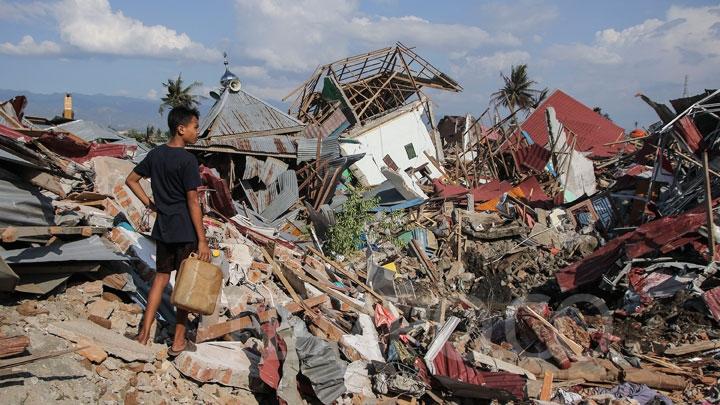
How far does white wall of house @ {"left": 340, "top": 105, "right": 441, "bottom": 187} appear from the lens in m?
18.2

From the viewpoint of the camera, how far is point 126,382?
12.8 ft

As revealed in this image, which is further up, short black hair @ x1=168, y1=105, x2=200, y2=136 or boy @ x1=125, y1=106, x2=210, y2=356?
short black hair @ x1=168, y1=105, x2=200, y2=136

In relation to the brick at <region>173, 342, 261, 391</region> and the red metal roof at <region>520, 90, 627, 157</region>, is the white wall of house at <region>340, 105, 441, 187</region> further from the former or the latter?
the brick at <region>173, 342, 261, 391</region>

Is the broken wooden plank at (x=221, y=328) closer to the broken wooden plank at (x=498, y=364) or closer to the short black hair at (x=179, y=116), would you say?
the short black hair at (x=179, y=116)

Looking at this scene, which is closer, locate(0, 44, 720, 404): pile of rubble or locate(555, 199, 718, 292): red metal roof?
locate(0, 44, 720, 404): pile of rubble

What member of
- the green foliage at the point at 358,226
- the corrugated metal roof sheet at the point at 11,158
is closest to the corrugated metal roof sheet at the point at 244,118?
the green foliage at the point at 358,226

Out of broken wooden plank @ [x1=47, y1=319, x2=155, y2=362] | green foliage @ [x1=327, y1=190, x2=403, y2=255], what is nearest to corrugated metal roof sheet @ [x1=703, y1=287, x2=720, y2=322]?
green foliage @ [x1=327, y1=190, x2=403, y2=255]

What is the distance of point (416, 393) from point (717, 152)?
792 centimetres

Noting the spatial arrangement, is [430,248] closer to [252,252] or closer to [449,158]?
[252,252]

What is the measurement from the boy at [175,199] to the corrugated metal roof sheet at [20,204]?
0.99m

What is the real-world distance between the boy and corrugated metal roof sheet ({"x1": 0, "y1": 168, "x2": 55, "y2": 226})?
991 millimetres

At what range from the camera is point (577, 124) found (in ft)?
81.2

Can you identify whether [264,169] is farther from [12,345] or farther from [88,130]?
[12,345]

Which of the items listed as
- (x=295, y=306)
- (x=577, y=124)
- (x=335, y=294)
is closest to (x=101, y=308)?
(x=295, y=306)
